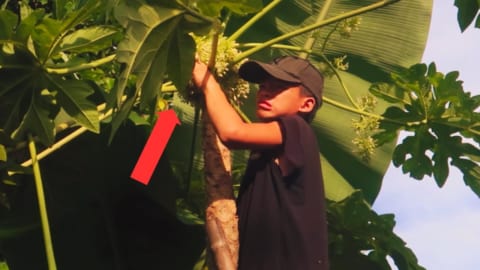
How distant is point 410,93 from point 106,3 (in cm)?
76

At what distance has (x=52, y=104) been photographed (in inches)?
75.5

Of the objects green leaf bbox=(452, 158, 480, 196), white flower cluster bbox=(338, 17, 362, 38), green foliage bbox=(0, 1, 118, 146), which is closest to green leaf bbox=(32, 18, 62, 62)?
green foliage bbox=(0, 1, 118, 146)

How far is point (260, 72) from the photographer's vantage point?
1.68 metres

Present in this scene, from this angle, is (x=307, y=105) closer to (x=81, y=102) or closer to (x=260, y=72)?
(x=260, y=72)

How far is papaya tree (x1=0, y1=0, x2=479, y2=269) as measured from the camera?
1.54 meters

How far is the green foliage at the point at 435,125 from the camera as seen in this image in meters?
2.12

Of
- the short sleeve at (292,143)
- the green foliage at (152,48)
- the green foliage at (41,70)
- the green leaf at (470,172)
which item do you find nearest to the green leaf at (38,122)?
the green foliage at (41,70)

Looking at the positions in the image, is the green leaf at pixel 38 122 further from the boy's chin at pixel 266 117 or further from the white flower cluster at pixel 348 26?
the white flower cluster at pixel 348 26

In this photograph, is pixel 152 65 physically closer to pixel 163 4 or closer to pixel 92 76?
pixel 163 4

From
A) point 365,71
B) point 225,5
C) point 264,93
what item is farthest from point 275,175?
point 365,71

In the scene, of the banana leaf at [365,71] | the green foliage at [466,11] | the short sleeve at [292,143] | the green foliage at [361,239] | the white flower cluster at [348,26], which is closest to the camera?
the short sleeve at [292,143]

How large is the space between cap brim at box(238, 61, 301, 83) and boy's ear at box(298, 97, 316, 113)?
0.04m

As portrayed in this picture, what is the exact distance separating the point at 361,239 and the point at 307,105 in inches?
28.1

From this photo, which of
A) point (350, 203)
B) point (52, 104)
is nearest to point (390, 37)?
point (350, 203)
